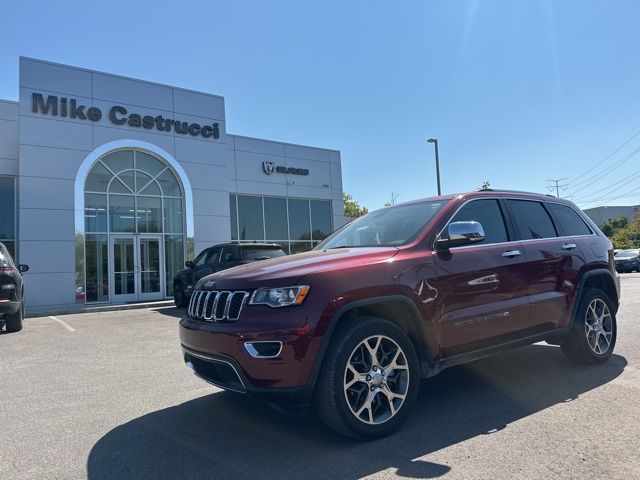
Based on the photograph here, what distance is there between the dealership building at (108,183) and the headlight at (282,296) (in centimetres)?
1344

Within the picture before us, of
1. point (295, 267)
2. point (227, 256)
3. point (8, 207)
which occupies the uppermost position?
point (8, 207)

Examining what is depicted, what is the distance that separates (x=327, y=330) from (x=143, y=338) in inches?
244

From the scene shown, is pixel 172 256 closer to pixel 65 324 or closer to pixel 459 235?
pixel 65 324

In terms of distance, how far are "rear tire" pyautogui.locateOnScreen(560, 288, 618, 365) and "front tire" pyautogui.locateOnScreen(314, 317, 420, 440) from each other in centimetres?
246

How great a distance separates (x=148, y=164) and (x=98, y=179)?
6.15 ft

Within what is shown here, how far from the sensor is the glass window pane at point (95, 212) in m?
16.5

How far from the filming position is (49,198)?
15.6 metres

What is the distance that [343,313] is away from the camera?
3.38m

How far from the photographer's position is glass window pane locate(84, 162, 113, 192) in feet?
54.5

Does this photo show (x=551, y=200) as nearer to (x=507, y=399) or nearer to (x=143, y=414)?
(x=507, y=399)

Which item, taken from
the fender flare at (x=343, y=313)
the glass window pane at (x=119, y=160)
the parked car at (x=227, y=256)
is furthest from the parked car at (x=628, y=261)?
the fender flare at (x=343, y=313)

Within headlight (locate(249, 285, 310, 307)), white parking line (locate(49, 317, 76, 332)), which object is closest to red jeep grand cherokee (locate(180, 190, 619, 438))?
headlight (locate(249, 285, 310, 307))

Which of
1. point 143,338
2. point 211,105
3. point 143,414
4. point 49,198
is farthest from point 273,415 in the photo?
point 211,105

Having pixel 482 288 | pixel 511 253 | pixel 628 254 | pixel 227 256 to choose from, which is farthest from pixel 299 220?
pixel 628 254
